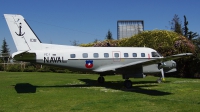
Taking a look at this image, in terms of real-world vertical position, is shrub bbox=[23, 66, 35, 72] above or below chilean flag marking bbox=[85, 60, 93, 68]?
below

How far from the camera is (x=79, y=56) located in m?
18.7

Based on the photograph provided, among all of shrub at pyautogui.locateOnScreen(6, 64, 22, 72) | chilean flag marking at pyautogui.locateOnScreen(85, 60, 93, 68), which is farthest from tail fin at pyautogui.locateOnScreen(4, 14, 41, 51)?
shrub at pyautogui.locateOnScreen(6, 64, 22, 72)

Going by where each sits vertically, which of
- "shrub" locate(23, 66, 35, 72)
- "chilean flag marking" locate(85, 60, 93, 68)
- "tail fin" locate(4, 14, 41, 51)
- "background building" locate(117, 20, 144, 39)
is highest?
"background building" locate(117, 20, 144, 39)

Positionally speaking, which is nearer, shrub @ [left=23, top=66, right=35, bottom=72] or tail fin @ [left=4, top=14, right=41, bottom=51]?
tail fin @ [left=4, top=14, right=41, bottom=51]

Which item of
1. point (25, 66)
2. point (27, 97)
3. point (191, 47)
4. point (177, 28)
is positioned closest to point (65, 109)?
point (27, 97)

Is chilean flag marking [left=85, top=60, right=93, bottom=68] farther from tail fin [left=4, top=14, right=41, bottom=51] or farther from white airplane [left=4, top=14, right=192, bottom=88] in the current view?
tail fin [left=4, top=14, right=41, bottom=51]

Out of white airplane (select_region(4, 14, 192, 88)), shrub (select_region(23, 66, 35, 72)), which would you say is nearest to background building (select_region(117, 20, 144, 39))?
shrub (select_region(23, 66, 35, 72))

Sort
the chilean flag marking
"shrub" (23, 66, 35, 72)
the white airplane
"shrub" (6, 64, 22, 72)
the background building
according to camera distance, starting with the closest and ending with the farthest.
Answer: the white airplane, the chilean flag marking, "shrub" (23, 66, 35, 72), "shrub" (6, 64, 22, 72), the background building

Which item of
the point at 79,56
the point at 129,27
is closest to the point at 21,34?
the point at 79,56

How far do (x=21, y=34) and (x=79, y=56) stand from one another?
454 cm

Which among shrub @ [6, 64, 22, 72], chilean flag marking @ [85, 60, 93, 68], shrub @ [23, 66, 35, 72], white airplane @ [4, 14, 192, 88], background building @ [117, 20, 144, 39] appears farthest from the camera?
background building @ [117, 20, 144, 39]

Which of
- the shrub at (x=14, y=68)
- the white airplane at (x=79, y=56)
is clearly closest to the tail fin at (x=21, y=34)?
the white airplane at (x=79, y=56)

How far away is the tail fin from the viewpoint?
17.3 meters

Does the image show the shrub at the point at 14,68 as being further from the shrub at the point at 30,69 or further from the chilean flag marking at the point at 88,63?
the chilean flag marking at the point at 88,63
